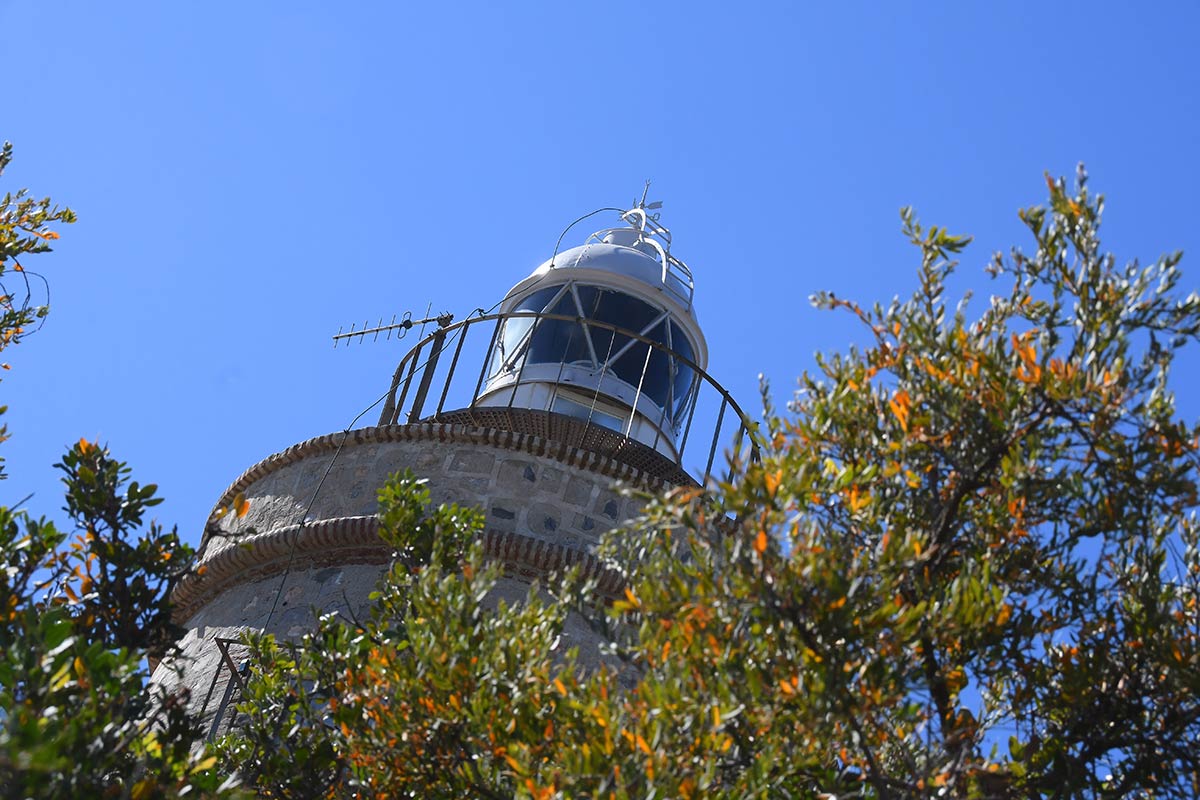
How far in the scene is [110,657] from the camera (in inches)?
173

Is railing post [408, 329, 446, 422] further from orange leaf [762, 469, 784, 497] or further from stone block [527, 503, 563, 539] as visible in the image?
orange leaf [762, 469, 784, 497]

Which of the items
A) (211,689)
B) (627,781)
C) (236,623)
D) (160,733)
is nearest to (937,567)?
A: (627,781)

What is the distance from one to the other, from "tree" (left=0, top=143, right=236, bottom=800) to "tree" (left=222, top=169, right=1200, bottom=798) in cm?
87

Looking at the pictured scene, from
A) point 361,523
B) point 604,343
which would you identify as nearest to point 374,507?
point 361,523

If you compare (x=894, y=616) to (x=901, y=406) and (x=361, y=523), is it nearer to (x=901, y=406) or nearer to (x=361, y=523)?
(x=901, y=406)

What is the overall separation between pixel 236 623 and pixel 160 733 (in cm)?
423

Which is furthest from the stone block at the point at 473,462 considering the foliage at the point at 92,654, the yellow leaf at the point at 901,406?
the yellow leaf at the point at 901,406

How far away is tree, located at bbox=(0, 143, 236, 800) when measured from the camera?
12.3ft

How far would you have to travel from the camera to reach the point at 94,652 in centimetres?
442

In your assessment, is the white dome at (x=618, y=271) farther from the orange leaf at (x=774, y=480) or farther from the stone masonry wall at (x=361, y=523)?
the orange leaf at (x=774, y=480)

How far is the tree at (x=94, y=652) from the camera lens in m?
3.76

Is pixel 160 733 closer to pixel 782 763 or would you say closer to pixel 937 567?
pixel 782 763

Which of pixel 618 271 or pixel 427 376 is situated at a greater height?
pixel 618 271

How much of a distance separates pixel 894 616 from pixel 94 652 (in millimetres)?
2679
